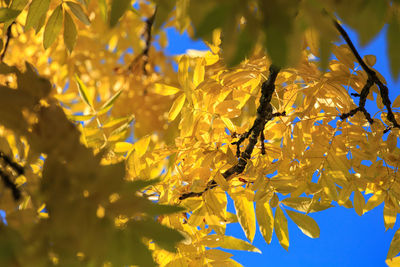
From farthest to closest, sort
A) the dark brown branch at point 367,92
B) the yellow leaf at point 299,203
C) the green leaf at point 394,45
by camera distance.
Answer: the yellow leaf at point 299,203 < the dark brown branch at point 367,92 < the green leaf at point 394,45

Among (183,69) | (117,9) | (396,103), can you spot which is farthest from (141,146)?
(396,103)

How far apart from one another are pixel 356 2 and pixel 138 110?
136 centimetres

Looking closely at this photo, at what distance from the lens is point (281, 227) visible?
83 cm

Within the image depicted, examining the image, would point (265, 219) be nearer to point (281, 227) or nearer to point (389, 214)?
point (281, 227)

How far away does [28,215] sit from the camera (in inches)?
16.1

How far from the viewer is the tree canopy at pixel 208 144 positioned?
34cm

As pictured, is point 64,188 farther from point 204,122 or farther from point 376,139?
point 376,139

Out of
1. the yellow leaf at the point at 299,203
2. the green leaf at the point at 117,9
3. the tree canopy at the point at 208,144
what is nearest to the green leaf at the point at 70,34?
the tree canopy at the point at 208,144

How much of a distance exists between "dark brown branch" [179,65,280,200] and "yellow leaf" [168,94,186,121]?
0.16 metres

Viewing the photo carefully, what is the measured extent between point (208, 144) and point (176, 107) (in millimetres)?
111

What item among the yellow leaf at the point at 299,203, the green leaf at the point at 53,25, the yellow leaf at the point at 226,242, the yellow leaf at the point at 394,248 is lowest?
→ the yellow leaf at the point at 226,242

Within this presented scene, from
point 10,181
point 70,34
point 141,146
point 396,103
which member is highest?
Result: point 70,34

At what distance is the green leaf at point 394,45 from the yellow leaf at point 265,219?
493mm

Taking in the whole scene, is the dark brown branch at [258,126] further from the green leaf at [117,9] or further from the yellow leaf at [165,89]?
the green leaf at [117,9]
